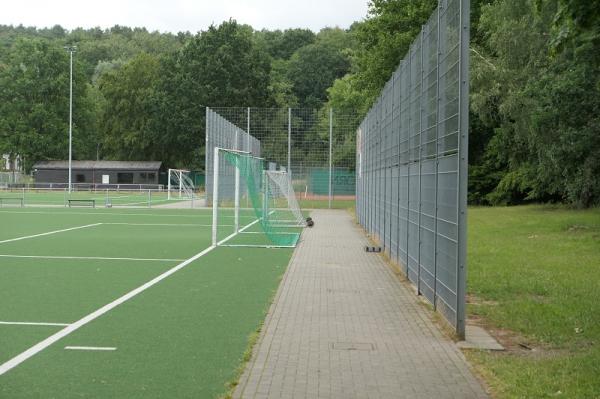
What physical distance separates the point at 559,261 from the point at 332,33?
9920 centimetres

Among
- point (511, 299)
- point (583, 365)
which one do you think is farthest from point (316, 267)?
point (583, 365)

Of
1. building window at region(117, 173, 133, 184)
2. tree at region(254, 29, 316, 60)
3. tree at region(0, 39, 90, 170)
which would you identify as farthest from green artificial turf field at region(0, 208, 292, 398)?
tree at region(254, 29, 316, 60)

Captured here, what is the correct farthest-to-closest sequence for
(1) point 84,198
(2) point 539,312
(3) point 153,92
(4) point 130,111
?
(4) point 130,111 < (3) point 153,92 < (1) point 84,198 < (2) point 539,312

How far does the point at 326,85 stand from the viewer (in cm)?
9681

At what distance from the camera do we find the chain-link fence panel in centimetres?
762

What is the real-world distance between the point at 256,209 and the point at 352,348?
12242 millimetres

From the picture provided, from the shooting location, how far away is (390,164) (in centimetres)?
1550

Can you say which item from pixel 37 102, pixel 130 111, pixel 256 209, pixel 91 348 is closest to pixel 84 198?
pixel 130 111

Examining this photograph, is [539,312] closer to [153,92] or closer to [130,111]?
[153,92]

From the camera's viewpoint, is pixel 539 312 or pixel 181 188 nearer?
pixel 539 312

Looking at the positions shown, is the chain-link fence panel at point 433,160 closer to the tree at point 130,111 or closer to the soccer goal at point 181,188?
the soccer goal at point 181,188

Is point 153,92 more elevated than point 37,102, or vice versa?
point 153,92

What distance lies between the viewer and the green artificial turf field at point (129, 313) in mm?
5949

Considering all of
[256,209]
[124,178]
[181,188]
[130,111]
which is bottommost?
[256,209]
